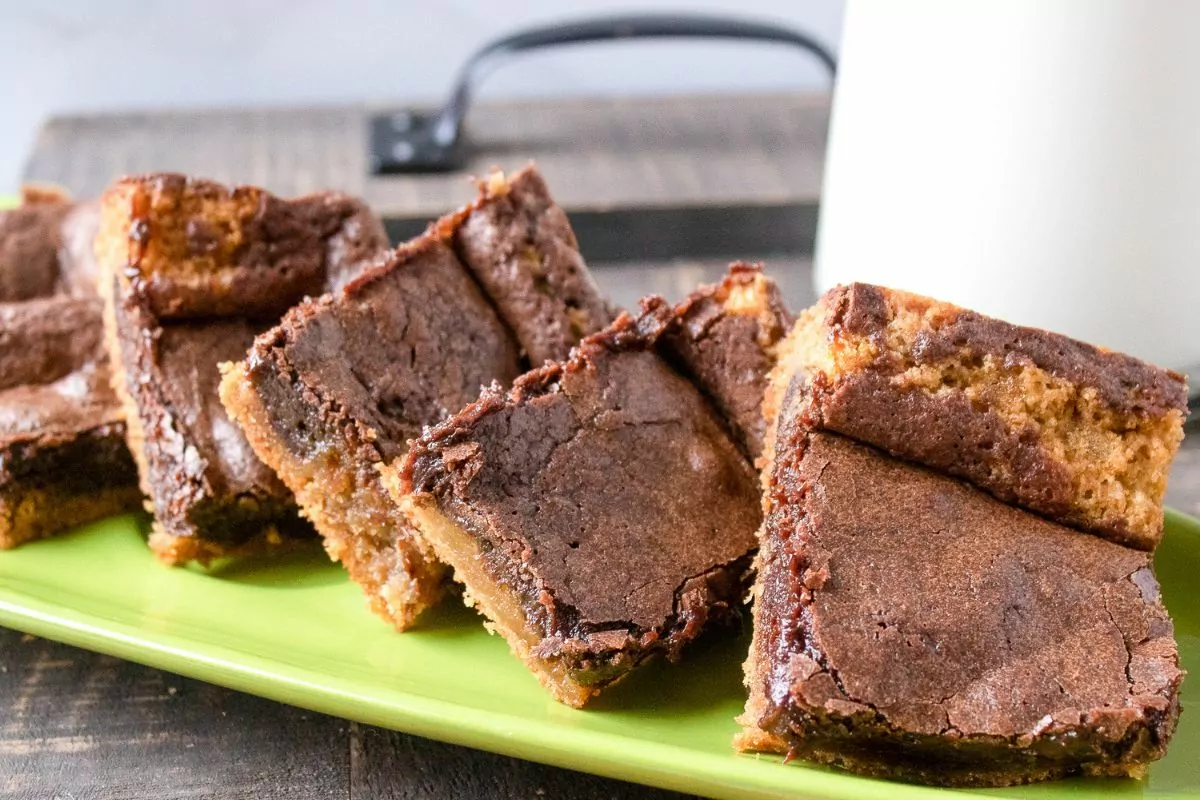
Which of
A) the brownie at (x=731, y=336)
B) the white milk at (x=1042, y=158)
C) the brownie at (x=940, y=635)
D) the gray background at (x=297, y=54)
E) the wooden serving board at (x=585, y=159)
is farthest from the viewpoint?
the gray background at (x=297, y=54)

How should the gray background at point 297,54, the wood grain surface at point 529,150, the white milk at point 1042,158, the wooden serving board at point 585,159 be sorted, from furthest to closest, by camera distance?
the gray background at point 297,54 → the wood grain surface at point 529,150 → the wooden serving board at point 585,159 → the white milk at point 1042,158

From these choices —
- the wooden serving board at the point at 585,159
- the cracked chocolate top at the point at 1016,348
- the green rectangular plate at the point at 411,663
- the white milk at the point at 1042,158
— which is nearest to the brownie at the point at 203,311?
the green rectangular plate at the point at 411,663

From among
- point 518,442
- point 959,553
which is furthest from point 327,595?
point 959,553

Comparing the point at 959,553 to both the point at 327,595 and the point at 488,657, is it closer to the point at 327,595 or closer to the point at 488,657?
the point at 488,657

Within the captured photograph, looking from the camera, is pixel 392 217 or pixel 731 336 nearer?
pixel 731 336

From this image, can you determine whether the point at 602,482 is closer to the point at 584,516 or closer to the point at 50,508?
the point at 584,516

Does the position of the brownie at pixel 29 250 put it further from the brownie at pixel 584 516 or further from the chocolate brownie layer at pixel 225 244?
the brownie at pixel 584 516

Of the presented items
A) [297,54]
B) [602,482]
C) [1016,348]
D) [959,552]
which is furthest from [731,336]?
[297,54]
